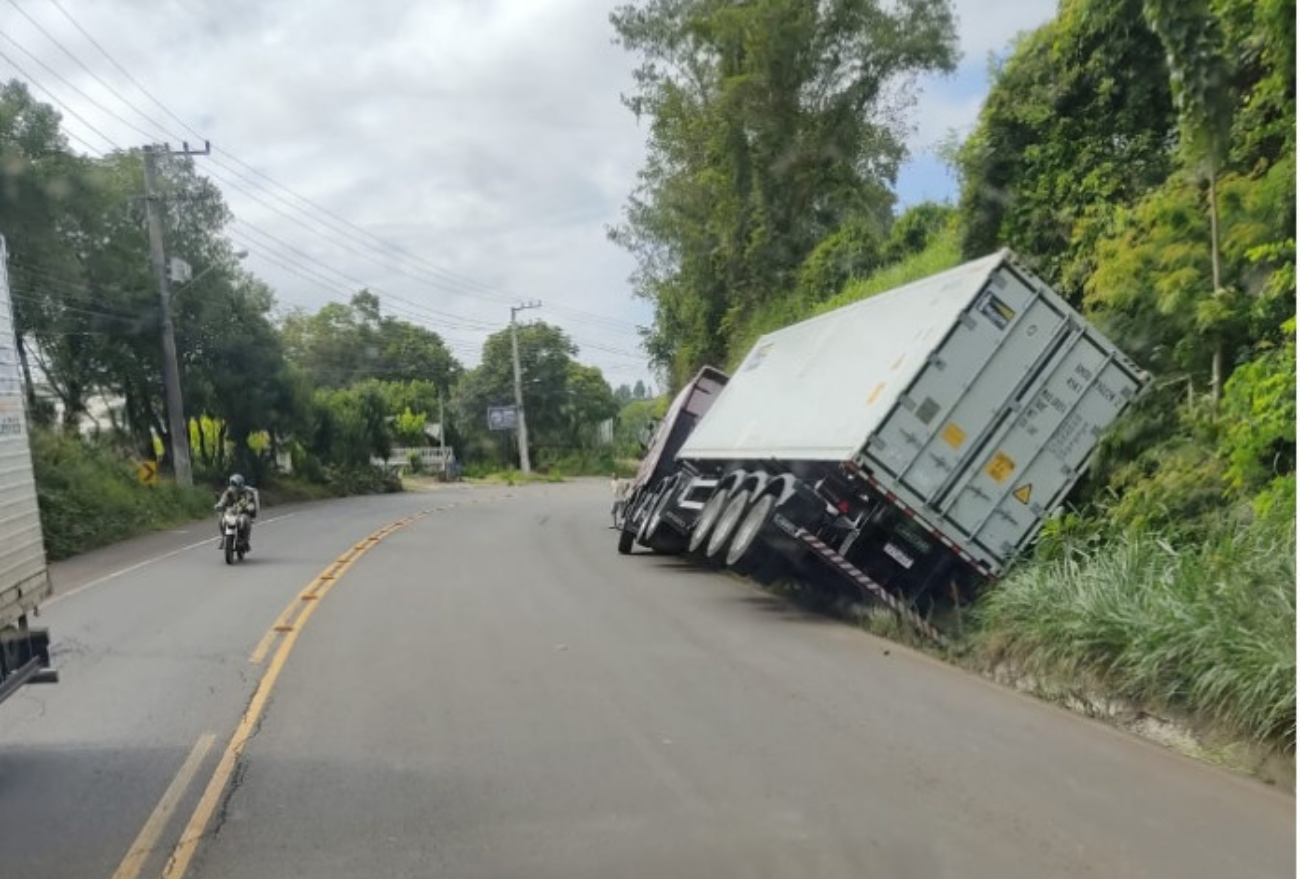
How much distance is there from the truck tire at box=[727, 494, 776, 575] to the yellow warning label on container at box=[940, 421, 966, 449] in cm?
182

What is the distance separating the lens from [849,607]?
12281 mm

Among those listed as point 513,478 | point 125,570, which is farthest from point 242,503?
point 513,478

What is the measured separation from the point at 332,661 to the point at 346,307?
8546 centimetres

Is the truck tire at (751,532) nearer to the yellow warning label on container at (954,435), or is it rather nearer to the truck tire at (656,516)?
the yellow warning label on container at (954,435)

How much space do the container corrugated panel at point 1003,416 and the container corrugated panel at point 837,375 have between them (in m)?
0.23

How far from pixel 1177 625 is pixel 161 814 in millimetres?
5808

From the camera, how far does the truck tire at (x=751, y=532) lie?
11.9 m

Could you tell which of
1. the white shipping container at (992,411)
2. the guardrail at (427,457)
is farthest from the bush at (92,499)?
the guardrail at (427,457)

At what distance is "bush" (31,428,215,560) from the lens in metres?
24.1

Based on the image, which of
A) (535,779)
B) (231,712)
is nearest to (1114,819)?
(535,779)

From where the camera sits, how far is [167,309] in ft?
114

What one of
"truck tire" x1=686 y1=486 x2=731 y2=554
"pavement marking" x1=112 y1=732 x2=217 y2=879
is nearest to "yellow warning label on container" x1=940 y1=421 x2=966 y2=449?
"truck tire" x1=686 y1=486 x2=731 y2=554

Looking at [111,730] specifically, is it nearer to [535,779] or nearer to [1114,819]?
[535,779]

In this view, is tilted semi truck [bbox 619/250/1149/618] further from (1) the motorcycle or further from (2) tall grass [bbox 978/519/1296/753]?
(1) the motorcycle
